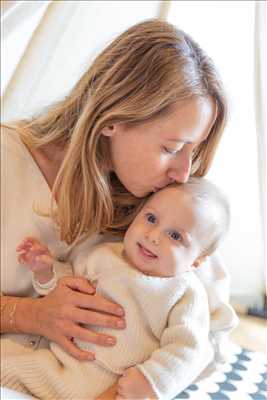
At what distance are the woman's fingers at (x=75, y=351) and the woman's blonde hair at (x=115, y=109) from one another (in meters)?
0.26

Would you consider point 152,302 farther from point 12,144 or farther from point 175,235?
point 12,144

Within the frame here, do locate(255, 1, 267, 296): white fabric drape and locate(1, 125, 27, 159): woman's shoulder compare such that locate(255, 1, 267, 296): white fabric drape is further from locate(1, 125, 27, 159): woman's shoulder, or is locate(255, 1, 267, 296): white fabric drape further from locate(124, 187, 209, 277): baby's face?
locate(1, 125, 27, 159): woman's shoulder

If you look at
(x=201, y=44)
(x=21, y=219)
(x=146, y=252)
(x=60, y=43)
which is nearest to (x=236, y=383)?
(x=146, y=252)

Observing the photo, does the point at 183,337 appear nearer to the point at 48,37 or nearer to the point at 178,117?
the point at 178,117

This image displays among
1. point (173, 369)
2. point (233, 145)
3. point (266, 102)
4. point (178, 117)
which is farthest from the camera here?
point (233, 145)

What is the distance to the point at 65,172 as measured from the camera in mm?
1438

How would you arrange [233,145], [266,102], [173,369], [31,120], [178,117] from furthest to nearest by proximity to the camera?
1. [233,145]
2. [31,120]
3. [266,102]
4. [178,117]
5. [173,369]

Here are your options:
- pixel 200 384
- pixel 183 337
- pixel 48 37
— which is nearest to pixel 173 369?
pixel 183 337

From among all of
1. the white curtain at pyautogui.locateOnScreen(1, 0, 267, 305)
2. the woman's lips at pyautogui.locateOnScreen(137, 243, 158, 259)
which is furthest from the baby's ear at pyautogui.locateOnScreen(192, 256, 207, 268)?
the white curtain at pyautogui.locateOnScreen(1, 0, 267, 305)

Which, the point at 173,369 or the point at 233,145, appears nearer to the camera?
the point at 173,369

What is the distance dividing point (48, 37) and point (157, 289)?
91cm

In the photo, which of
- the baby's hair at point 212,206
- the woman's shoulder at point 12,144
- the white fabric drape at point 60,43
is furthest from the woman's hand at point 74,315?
the white fabric drape at point 60,43

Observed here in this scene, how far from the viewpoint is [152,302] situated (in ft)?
4.15

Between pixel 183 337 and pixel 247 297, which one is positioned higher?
pixel 183 337
